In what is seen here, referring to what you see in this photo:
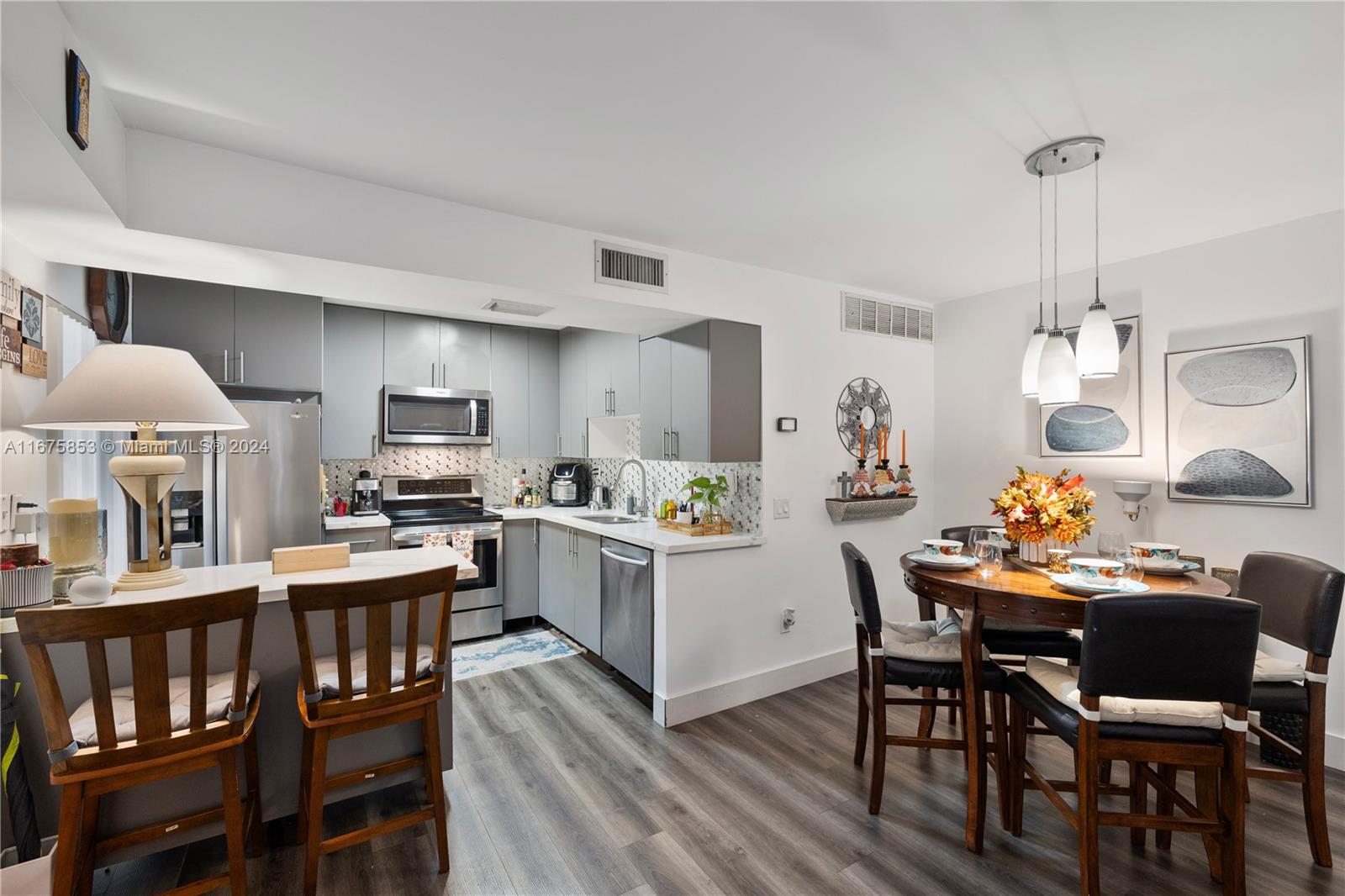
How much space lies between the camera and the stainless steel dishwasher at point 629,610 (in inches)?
128

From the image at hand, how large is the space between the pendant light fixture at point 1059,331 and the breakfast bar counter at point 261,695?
2.34 meters

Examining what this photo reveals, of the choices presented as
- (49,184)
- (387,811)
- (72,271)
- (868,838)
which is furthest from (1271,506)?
(72,271)

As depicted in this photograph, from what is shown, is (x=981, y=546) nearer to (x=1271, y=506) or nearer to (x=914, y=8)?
(x=1271, y=506)

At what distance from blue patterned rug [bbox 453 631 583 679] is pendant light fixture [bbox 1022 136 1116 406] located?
10.6 feet

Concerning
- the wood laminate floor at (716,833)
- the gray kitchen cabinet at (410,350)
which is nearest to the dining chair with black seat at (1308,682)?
the wood laminate floor at (716,833)

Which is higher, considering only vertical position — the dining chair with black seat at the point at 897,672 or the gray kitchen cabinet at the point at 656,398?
the gray kitchen cabinet at the point at 656,398

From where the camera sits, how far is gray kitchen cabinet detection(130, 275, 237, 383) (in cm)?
317

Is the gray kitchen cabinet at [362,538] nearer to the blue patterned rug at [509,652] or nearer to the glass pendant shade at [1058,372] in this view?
the blue patterned rug at [509,652]

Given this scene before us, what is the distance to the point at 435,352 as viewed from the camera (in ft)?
15.1

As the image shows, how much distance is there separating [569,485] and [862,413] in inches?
99.3

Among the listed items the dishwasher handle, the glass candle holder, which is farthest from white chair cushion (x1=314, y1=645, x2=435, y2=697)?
the dishwasher handle

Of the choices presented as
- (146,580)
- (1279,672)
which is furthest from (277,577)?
(1279,672)

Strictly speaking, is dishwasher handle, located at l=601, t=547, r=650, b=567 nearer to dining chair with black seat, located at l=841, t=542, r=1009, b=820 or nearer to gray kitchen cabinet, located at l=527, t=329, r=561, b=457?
dining chair with black seat, located at l=841, t=542, r=1009, b=820

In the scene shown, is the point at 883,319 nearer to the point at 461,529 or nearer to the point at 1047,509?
the point at 1047,509
